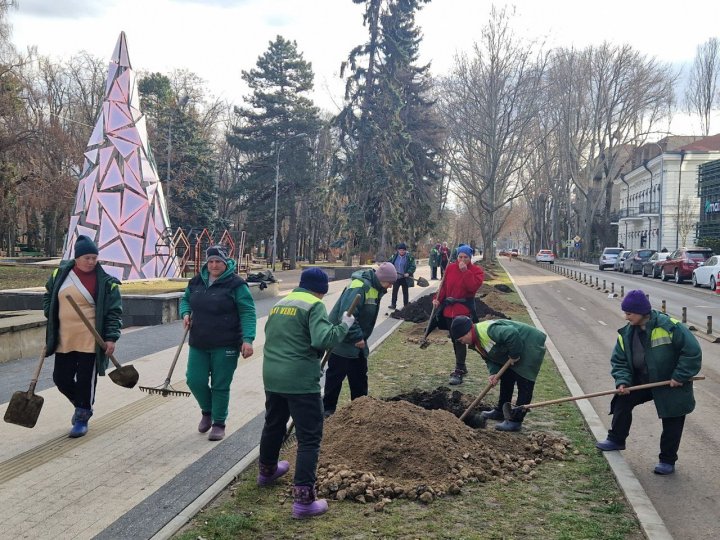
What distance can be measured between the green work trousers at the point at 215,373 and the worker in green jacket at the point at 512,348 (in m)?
2.18

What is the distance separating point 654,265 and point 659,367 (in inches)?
1405

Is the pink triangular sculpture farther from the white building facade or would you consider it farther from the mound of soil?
the white building facade

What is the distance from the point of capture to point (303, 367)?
4.76 meters

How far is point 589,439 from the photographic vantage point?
656 centimetres

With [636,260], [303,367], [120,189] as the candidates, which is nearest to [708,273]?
[636,260]

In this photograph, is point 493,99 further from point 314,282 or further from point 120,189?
point 314,282

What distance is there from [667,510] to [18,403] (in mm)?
5305

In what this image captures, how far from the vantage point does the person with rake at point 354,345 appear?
6867 millimetres

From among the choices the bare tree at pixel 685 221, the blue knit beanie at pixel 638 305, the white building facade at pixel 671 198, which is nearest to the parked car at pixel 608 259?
the bare tree at pixel 685 221

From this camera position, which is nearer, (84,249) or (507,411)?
(84,249)

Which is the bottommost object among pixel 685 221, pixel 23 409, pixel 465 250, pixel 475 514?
pixel 475 514

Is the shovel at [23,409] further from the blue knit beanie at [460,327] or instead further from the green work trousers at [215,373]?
the blue knit beanie at [460,327]

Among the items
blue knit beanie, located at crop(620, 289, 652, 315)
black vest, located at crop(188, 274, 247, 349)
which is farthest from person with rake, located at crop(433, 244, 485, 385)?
black vest, located at crop(188, 274, 247, 349)

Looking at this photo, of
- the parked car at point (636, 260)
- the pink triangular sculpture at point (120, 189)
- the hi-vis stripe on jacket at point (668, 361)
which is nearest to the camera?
the hi-vis stripe on jacket at point (668, 361)
